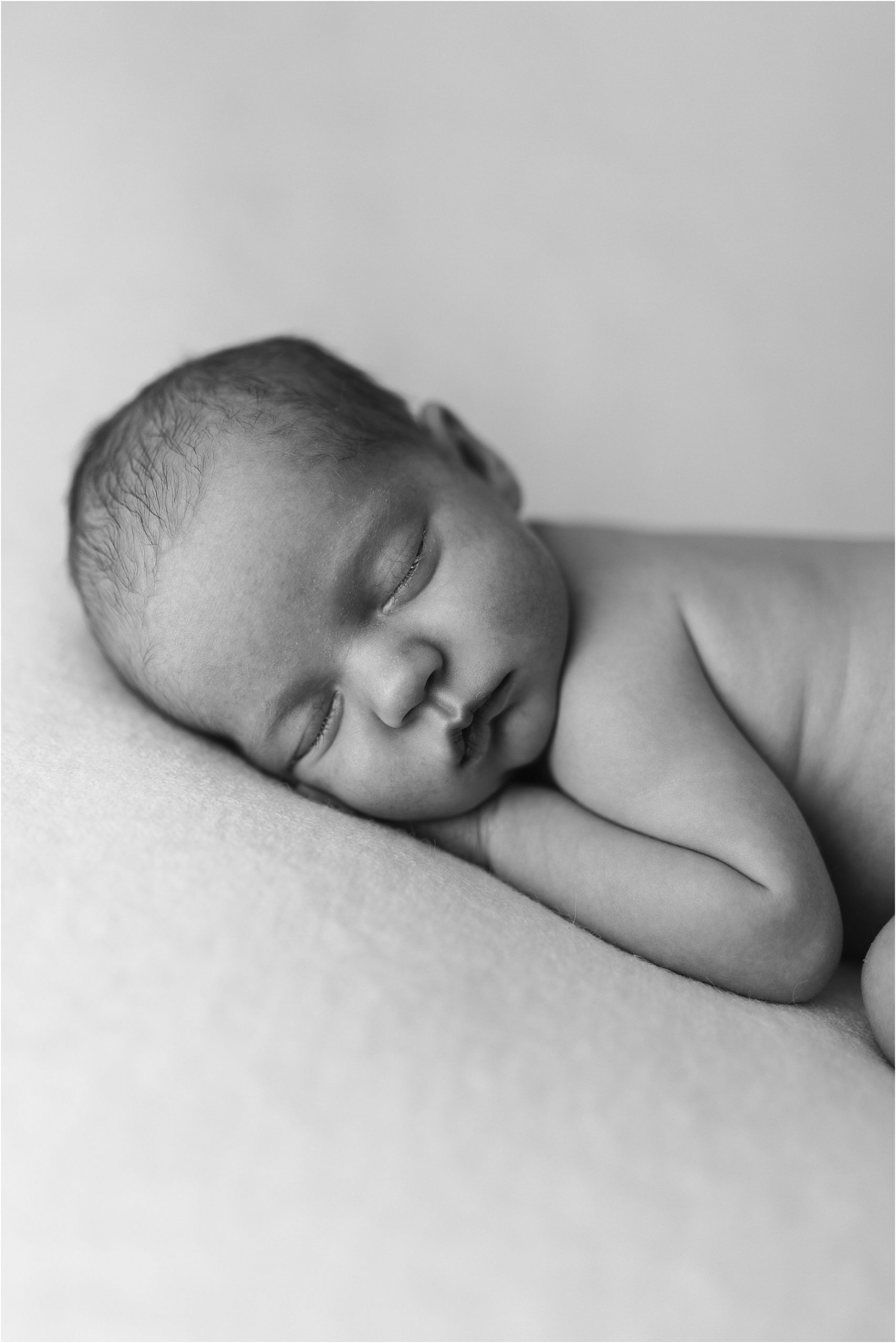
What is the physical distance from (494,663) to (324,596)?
0.17 metres

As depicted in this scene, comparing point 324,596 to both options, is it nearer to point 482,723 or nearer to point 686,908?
point 482,723

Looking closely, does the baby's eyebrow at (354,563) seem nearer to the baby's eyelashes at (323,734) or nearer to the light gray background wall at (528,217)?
the baby's eyelashes at (323,734)

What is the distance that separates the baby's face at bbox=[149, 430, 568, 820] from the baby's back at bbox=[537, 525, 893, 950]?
2.3 inches

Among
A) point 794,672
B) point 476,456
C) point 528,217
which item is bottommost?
point 794,672

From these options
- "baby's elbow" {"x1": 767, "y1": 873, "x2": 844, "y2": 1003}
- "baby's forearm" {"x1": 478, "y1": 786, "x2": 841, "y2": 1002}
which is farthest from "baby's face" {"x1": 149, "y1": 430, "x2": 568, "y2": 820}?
"baby's elbow" {"x1": 767, "y1": 873, "x2": 844, "y2": 1003}

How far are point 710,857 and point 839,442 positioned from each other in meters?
1.15

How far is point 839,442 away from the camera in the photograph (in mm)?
1958

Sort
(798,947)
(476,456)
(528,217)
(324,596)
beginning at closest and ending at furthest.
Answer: (798,947) → (324,596) → (476,456) → (528,217)

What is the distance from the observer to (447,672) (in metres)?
1.09

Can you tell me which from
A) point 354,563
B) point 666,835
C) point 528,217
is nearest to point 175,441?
point 354,563

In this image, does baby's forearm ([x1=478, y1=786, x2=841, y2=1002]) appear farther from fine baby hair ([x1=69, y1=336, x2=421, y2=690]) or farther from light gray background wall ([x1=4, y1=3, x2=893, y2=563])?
light gray background wall ([x1=4, y1=3, x2=893, y2=563])

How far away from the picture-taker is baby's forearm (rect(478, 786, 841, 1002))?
3.21 feet

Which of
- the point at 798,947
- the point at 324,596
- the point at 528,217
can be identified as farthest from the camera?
the point at 528,217

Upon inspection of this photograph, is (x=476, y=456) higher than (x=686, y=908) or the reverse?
higher
